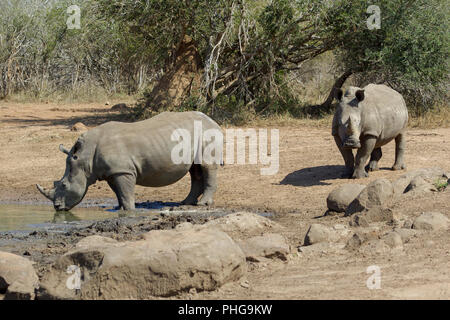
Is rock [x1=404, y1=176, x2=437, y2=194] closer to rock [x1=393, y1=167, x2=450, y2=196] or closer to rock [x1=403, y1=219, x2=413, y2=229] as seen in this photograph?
rock [x1=393, y1=167, x2=450, y2=196]

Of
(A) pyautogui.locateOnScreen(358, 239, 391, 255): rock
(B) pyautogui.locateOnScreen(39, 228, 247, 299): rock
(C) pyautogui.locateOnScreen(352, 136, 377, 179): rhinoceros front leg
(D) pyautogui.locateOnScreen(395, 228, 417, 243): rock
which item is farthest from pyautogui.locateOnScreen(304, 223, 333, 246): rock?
(C) pyautogui.locateOnScreen(352, 136, 377, 179): rhinoceros front leg

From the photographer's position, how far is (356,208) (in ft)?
28.2

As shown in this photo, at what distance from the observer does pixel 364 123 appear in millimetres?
11547

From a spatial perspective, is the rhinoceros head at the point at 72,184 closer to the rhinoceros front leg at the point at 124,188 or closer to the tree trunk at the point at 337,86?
the rhinoceros front leg at the point at 124,188

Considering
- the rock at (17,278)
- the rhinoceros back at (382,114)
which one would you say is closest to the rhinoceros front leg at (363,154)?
the rhinoceros back at (382,114)

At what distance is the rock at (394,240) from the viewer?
681cm

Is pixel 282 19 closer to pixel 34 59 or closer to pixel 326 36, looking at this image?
pixel 326 36

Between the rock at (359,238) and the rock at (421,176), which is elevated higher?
the rock at (421,176)

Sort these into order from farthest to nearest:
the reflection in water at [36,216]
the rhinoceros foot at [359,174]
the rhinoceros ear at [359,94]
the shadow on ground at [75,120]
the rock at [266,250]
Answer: the shadow on ground at [75,120], the rhinoceros foot at [359,174], the rhinoceros ear at [359,94], the reflection in water at [36,216], the rock at [266,250]

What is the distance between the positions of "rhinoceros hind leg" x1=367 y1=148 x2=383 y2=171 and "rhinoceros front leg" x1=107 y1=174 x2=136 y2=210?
437 centimetres

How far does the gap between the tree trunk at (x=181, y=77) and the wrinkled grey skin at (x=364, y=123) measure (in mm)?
6937
